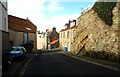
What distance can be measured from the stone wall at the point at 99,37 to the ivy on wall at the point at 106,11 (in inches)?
18.9

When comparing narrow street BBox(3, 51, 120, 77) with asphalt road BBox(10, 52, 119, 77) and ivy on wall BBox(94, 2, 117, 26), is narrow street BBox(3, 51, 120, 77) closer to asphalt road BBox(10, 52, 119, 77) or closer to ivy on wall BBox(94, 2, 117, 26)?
asphalt road BBox(10, 52, 119, 77)

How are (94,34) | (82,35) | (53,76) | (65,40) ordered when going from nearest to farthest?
1. (53,76)
2. (94,34)
3. (82,35)
4. (65,40)

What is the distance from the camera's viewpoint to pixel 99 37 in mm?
34719

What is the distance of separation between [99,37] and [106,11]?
372 cm

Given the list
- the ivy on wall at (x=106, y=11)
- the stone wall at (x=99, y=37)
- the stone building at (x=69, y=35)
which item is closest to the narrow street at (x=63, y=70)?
the stone wall at (x=99, y=37)

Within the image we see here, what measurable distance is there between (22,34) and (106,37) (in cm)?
4089

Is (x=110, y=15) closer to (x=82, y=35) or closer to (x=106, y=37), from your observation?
(x=106, y=37)

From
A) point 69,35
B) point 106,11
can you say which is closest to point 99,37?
point 106,11

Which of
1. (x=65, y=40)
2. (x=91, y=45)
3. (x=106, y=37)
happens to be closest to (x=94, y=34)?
(x=91, y=45)

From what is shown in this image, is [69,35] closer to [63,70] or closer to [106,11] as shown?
[106,11]

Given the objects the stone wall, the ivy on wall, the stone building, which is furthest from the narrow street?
the stone building

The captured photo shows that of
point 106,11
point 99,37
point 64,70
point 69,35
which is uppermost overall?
point 69,35

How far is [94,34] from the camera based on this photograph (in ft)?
121

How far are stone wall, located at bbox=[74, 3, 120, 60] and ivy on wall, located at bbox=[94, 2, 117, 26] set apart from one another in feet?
1.57
